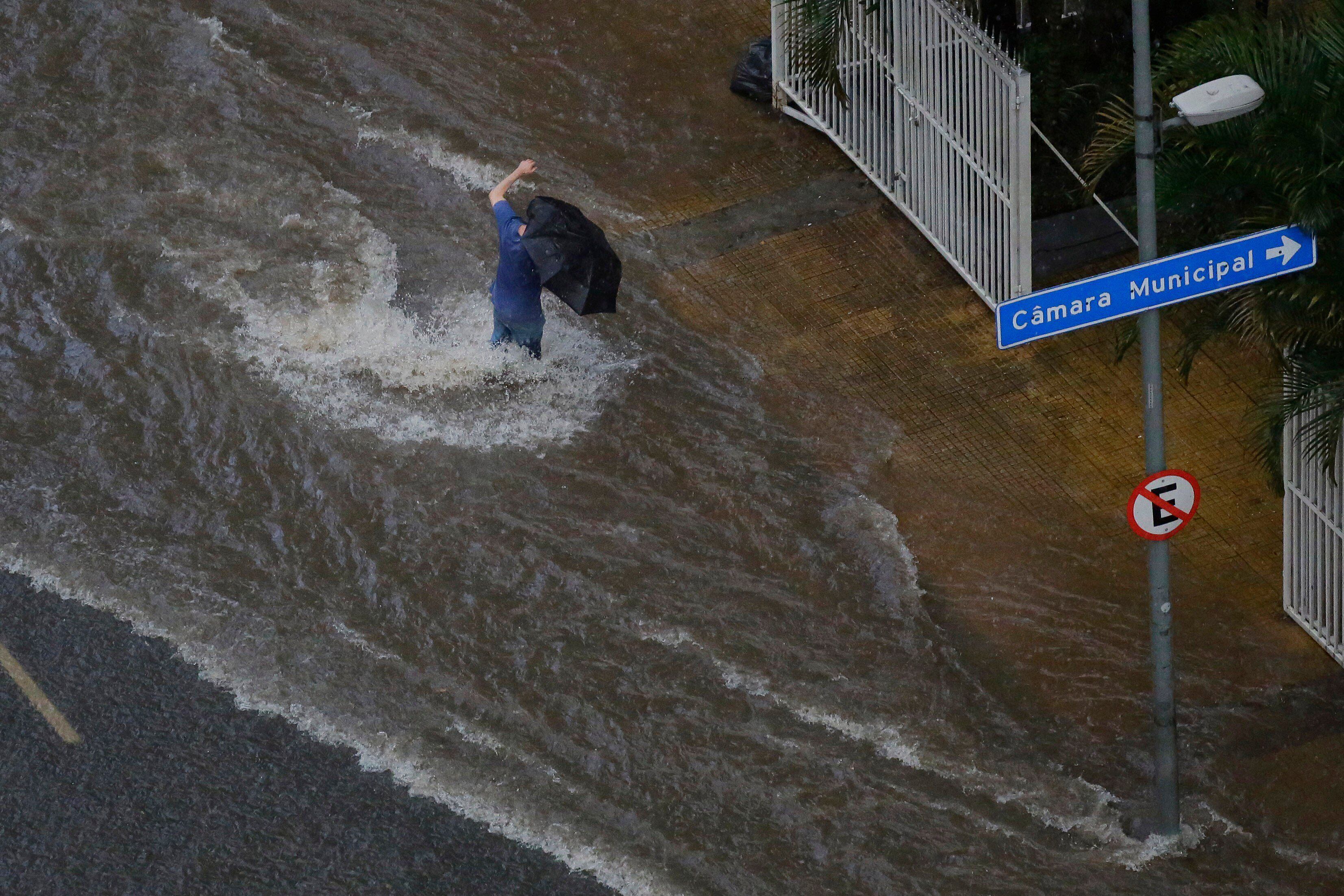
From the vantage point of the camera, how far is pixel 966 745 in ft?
30.1

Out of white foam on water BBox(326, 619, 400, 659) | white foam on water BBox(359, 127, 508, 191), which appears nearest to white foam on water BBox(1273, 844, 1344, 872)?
white foam on water BBox(326, 619, 400, 659)

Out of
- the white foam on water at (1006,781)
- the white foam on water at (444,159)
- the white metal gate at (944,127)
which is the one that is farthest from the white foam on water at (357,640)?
the white metal gate at (944,127)

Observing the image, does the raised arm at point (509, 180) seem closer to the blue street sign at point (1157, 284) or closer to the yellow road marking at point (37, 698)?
the yellow road marking at point (37, 698)

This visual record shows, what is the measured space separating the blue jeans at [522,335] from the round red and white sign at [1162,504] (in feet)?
15.3

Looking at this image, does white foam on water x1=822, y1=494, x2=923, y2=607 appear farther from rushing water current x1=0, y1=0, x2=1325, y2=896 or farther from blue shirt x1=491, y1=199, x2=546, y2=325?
blue shirt x1=491, y1=199, x2=546, y2=325

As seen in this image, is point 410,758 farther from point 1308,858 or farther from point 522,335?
point 1308,858

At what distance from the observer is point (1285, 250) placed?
7.40 metres

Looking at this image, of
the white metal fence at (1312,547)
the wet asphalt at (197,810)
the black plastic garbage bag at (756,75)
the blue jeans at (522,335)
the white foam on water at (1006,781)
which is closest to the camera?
the wet asphalt at (197,810)

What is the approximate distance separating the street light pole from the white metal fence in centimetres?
143

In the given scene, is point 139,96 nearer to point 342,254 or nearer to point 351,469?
point 342,254

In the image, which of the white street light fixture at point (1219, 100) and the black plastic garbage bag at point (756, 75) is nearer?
the white street light fixture at point (1219, 100)

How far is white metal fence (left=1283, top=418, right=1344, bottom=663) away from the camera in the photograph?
929 cm

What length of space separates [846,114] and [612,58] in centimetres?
239

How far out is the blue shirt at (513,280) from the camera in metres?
10.7
